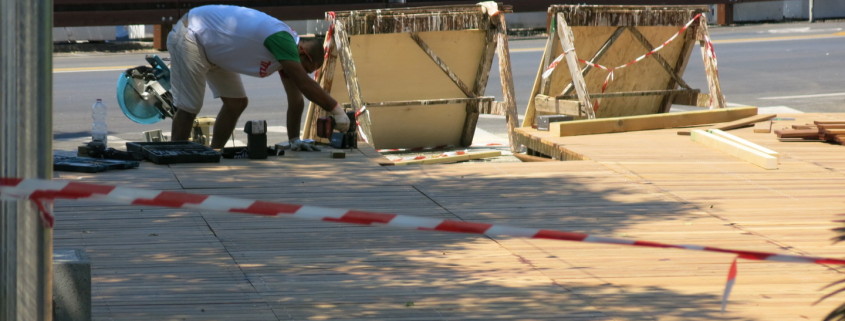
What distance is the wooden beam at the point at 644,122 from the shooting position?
1023cm

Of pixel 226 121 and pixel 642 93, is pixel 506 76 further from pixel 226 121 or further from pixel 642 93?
pixel 226 121

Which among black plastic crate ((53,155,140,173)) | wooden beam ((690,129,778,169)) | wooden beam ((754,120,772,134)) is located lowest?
black plastic crate ((53,155,140,173))

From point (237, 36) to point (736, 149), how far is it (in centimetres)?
354

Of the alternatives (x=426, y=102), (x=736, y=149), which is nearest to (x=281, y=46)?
(x=426, y=102)

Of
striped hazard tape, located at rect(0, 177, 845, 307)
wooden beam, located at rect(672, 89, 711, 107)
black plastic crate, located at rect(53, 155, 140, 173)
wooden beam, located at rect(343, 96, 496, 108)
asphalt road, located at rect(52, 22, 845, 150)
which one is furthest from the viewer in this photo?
asphalt road, located at rect(52, 22, 845, 150)

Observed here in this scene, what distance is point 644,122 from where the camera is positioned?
10773 mm

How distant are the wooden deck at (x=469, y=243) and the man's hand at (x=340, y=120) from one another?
0.40m

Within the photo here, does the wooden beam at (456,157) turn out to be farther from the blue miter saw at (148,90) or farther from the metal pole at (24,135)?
the metal pole at (24,135)

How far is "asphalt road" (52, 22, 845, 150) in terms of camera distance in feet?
46.1

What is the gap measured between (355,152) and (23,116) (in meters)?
5.54

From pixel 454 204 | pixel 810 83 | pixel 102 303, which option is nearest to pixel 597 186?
pixel 454 204

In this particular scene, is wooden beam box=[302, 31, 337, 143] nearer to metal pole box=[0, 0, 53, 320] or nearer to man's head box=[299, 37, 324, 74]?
man's head box=[299, 37, 324, 74]

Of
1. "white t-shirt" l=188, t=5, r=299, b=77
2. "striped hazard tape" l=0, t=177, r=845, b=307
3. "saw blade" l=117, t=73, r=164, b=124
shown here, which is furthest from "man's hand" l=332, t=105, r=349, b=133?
"striped hazard tape" l=0, t=177, r=845, b=307

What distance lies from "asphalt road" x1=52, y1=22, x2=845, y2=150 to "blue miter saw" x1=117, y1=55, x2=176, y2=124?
75.4 inches
